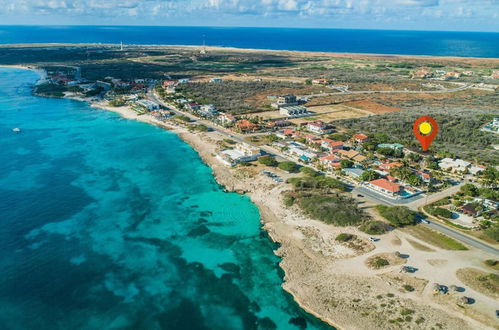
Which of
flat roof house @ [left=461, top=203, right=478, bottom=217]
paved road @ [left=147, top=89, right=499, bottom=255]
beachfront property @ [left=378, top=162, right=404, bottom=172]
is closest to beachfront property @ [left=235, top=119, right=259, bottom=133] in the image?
paved road @ [left=147, top=89, right=499, bottom=255]

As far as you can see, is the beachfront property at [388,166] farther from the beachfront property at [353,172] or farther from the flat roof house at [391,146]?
the flat roof house at [391,146]

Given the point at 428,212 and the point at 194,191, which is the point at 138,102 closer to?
the point at 194,191

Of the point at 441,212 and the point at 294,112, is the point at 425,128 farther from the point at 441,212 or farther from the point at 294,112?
the point at 294,112

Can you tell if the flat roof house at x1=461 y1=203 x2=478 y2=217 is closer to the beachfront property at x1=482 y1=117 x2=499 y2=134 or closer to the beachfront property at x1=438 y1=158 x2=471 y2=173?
the beachfront property at x1=438 y1=158 x2=471 y2=173

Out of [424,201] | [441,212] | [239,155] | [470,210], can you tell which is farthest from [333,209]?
[239,155]

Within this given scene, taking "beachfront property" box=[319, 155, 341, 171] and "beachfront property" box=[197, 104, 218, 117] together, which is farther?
"beachfront property" box=[197, 104, 218, 117]
